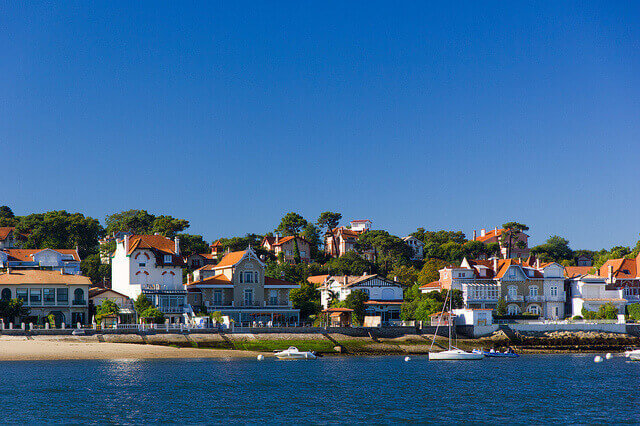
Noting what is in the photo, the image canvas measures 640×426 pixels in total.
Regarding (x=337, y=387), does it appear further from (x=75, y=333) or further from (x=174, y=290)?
(x=174, y=290)

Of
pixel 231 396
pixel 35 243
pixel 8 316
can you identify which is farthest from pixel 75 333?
pixel 35 243

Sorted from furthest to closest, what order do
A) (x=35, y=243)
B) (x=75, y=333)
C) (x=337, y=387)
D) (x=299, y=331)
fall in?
(x=35, y=243) < (x=299, y=331) < (x=75, y=333) < (x=337, y=387)

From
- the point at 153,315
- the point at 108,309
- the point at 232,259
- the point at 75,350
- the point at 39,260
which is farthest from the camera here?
the point at 39,260

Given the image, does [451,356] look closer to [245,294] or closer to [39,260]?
[245,294]

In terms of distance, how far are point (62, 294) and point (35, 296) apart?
2.91 m

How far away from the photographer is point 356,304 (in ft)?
327

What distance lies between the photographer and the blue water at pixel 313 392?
4447 centimetres

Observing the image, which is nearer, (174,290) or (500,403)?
(500,403)

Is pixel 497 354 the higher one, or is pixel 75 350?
pixel 75 350

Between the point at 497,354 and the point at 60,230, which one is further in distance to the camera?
the point at 60,230

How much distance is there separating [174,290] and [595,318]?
56.9 meters

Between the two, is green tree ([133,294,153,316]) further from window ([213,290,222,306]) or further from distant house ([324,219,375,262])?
distant house ([324,219,375,262])

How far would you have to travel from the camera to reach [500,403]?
164 ft

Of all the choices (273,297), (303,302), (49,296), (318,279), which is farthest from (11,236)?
(303,302)
